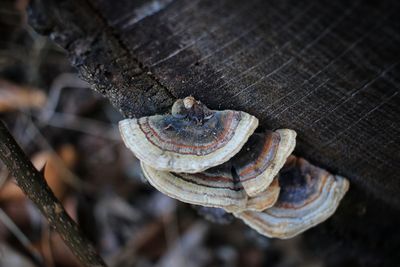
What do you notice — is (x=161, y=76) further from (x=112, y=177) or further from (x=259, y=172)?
(x=112, y=177)

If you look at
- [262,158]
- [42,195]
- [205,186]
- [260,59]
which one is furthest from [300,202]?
[42,195]

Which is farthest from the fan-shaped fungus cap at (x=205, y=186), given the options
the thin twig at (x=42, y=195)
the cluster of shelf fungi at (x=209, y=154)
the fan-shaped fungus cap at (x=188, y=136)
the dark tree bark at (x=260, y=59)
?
the thin twig at (x=42, y=195)

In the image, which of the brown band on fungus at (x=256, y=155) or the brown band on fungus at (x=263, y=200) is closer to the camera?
the brown band on fungus at (x=256, y=155)

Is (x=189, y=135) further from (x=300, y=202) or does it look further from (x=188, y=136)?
(x=300, y=202)

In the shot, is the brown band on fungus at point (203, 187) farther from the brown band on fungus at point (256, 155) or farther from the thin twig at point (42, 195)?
the thin twig at point (42, 195)

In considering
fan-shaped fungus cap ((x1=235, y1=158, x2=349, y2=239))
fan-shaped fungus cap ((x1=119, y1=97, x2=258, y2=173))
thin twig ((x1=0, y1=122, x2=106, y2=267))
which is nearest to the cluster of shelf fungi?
fan-shaped fungus cap ((x1=119, y1=97, x2=258, y2=173))

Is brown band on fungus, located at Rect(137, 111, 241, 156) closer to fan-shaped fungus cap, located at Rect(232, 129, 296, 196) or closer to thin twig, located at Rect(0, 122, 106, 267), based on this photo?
fan-shaped fungus cap, located at Rect(232, 129, 296, 196)
